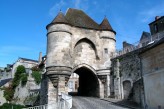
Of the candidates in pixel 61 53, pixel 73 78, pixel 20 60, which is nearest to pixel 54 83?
pixel 61 53

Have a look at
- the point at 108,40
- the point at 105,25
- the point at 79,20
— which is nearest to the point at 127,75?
the point at 108,40

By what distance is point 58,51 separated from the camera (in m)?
21.9

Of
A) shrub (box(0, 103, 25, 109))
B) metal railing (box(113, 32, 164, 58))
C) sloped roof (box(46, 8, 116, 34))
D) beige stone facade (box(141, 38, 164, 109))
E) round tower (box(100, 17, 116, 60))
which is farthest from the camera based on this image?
shrub (box(0, 103, 25, 109))

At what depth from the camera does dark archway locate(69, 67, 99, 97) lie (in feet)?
79.7

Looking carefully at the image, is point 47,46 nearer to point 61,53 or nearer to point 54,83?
point 61,53

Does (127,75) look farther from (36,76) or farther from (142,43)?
(36,76)

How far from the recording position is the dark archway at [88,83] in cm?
2430

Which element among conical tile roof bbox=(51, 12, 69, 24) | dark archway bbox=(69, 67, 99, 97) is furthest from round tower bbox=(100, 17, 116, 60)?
conical tile roof bbox=(51, 12, 69, 24)

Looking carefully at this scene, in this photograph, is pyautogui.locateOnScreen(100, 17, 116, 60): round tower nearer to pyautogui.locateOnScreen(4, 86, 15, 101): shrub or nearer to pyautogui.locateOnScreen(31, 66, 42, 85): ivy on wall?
pyautogui.locateOnScreen(31, 66, 42, 85): ivy on wall

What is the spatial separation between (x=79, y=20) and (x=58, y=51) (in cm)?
476

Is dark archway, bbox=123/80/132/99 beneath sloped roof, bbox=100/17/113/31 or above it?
beneath

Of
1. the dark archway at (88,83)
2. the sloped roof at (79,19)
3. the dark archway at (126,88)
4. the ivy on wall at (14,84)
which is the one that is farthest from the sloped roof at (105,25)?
the ivy on wall at (14,84)

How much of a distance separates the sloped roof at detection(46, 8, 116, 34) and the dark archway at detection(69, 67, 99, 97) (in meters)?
4.38

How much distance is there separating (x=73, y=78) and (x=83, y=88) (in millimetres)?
16730
